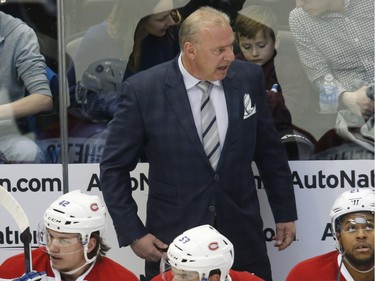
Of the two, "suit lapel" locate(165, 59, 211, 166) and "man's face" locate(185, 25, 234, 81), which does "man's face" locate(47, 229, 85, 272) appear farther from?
"man's face" locate(185, 25, 234, 81)

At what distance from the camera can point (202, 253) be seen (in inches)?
234

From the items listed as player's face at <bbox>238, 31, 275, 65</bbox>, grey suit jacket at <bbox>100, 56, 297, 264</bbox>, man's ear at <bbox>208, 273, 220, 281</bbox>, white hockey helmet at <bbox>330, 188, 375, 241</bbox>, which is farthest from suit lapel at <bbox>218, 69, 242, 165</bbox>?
man's ear at <bbox>208, 273, 220, 281</bbox>

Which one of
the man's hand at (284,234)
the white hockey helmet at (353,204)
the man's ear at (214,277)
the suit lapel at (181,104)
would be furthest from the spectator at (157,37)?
the man's ear at (214,277)

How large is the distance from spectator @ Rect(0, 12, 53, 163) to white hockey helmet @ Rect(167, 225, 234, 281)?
1475 millimetres

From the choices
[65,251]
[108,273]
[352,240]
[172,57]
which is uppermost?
[172,57]

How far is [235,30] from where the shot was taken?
7039 millimetres

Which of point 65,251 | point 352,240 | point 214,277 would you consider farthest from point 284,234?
point 65,251

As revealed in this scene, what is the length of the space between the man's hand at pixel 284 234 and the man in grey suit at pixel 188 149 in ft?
0.51

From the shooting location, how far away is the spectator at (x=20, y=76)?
7.16 meters

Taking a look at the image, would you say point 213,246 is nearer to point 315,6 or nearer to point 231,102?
point 231,102

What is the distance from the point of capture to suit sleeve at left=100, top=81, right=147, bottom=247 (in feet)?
21.5

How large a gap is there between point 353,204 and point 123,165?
3.84 feet

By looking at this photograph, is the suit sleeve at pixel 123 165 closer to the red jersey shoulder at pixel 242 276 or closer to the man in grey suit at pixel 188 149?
the man in grey suit at pixel 188 149

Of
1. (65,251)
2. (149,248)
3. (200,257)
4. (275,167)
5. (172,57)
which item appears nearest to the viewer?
(200,257)
